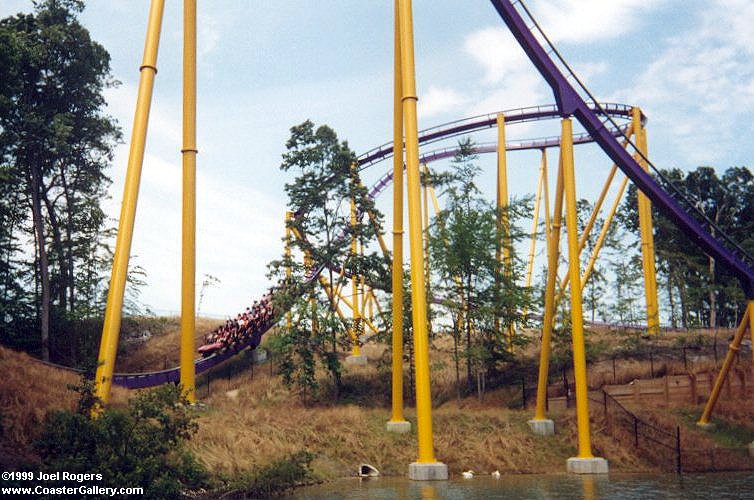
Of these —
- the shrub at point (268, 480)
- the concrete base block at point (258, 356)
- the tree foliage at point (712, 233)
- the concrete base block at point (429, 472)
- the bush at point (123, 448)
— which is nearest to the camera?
the bush at point (123, 448)

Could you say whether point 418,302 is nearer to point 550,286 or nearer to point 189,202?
point 550,286

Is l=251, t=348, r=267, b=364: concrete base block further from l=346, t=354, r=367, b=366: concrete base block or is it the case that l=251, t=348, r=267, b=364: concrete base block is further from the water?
the water

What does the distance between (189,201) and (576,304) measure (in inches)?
378

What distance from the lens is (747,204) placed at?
50.6 metres

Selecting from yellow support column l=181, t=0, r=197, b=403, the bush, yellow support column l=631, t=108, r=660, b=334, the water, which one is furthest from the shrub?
yellow support column l=631, t=108, r=660, b=334

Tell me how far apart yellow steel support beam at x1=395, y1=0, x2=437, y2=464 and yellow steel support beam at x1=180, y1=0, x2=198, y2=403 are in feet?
→ 18.0

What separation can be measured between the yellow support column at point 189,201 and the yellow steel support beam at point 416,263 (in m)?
5.50

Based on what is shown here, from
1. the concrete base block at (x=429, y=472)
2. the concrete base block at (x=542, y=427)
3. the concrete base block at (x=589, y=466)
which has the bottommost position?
the concrete base block at (x=589, y=466)

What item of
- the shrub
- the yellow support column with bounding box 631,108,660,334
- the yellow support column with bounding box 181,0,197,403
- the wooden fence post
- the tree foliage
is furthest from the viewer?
the tree foliage

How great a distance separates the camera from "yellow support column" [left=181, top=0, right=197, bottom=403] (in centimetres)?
1752

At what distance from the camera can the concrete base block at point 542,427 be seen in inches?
799

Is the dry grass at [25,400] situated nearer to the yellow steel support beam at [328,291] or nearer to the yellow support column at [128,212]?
the yellow support column at [128,212]

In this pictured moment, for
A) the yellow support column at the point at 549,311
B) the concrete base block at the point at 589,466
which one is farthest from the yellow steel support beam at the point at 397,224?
the concrete base block at the point at 589,466

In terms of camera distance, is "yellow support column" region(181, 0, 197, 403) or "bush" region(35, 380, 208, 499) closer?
"bush" region(35, 380, 208, 499)
